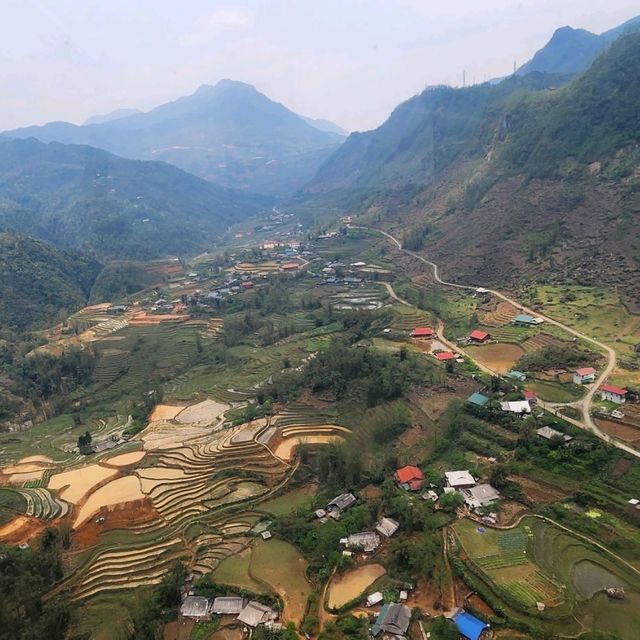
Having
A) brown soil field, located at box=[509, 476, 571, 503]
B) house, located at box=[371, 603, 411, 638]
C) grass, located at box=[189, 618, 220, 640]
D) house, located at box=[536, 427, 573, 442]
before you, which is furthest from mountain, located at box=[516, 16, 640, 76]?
grass, located at box=[189, 618, 220, 640]

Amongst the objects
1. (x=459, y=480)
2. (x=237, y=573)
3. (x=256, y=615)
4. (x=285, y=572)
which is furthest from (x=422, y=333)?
(x=256, y=615)

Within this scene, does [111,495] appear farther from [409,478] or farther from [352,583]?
[409,478]

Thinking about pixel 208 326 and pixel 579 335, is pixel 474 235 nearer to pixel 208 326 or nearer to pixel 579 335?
pixel 579 335

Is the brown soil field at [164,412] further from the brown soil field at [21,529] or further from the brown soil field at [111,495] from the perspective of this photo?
the brown soil field at [21,529]

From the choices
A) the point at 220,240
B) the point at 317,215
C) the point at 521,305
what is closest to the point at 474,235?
the point at 521,305

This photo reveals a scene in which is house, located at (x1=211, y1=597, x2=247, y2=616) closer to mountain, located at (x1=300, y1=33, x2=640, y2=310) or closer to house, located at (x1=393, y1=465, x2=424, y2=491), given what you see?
house, located at (x1=393, y1=465, x2=424, y2=491)

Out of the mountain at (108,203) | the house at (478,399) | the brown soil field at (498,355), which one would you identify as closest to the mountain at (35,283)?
the mountain at (108,203)
